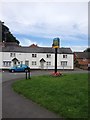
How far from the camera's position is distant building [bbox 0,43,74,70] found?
5847 centimetres

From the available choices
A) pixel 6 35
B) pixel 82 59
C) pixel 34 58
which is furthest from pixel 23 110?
pixel 6 35

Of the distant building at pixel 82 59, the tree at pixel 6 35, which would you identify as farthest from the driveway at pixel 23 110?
the tree at pixel 6 35

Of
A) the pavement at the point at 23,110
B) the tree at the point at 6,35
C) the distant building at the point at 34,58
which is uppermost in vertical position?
the tree at the point at 6,35

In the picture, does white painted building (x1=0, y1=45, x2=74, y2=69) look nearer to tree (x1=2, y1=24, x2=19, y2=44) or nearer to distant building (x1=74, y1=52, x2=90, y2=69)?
distant building (x1=74, y1=52, x2=90, y2=69)

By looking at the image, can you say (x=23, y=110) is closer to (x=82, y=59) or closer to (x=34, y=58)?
(x=34, y=58)

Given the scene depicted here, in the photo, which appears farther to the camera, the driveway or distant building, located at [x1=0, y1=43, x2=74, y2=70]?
distant building, located at [x1=0, y1=43, x2=74, y2=70]

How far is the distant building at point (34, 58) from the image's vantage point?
192ft

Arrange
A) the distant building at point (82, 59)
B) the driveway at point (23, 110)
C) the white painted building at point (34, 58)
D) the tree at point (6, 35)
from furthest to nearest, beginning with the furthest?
the tree at point (6, 35) → the distant building at point (82, 59) → the white painted building at point (34, 58) → the driveway at point (23, 110)

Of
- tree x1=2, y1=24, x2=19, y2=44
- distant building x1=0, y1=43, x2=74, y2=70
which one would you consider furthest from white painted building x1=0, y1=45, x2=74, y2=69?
tree x1=2, y1=24, x2=19, y2=44

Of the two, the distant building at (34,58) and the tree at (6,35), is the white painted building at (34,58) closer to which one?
the distant building at (34,58)

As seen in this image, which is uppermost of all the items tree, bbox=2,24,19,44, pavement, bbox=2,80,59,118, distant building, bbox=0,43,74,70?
tree, bbox=2,24,19,44

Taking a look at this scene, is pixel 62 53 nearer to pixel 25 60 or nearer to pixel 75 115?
pixel 25 60

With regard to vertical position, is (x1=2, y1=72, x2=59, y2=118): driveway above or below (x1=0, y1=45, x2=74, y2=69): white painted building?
below

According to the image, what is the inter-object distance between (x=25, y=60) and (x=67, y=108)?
49.6 metres
